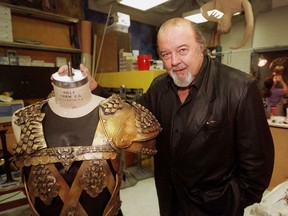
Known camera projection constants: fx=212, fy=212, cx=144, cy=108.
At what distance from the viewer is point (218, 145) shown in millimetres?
1083

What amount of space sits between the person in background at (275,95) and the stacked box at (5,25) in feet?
12.0

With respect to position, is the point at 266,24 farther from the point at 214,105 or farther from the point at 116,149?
the point at 116,149

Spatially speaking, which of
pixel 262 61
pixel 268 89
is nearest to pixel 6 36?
pixel 268 89

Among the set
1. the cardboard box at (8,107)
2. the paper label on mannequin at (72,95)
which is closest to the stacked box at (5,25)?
the cardboard box at (8,107)

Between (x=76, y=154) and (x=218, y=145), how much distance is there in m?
0.70

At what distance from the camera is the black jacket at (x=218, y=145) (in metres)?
1.05

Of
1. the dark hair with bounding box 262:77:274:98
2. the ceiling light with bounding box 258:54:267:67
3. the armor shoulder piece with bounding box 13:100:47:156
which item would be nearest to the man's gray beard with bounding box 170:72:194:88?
the armor shoulder piece with bounding box 13:100:47:156

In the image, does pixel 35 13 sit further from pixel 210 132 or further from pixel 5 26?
pixel 210 132

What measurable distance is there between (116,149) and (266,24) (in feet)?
16.3

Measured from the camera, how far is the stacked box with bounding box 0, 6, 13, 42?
2498 millimetres

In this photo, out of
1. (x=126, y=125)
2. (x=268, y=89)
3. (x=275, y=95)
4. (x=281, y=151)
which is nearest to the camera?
(x=126, y=125)

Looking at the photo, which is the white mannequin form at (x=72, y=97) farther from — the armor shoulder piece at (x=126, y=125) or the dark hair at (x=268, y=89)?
the dark hair at (x=268, y=89)

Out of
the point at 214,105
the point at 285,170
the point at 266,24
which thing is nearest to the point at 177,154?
the point at 214,105

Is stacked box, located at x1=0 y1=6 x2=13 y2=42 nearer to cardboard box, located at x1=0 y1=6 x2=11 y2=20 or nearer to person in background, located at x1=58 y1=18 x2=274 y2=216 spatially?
cardboard box, located at x1=0 y1=6 x2=11 y2=20
